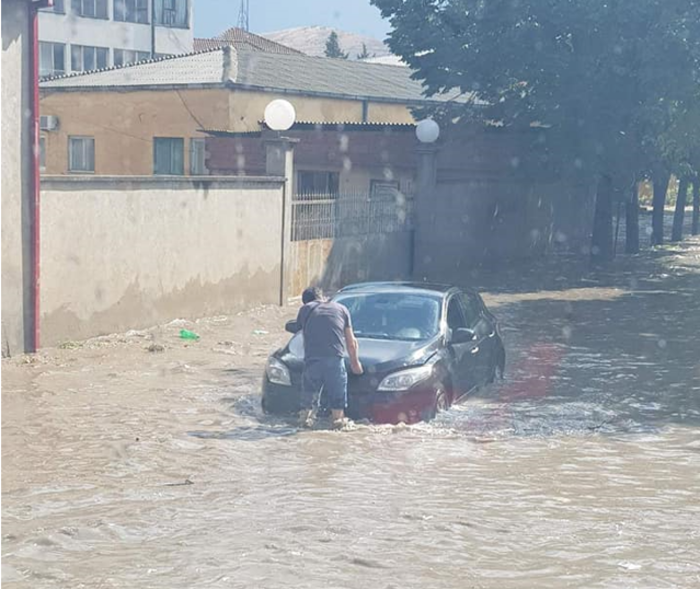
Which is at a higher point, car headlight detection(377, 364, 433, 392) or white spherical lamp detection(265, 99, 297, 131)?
white spherical lamp detection(265, 99, 297, 131)

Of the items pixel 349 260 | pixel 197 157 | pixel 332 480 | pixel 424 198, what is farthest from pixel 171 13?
pixel 332 480

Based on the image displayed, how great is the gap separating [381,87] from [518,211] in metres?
8.30

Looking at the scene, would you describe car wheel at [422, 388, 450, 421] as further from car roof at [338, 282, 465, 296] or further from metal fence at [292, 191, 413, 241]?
metal fence at [292, 191, 413, 241]

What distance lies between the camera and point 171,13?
70.7m

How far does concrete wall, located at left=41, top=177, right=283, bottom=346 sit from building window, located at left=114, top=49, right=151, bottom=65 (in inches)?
1966

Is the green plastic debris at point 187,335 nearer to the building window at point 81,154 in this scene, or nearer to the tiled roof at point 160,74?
the tiled roof at point 160,74

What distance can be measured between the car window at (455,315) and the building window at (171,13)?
60363 mm

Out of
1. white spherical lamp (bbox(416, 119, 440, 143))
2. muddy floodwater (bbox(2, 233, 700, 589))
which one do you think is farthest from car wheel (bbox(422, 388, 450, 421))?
white spherical lamp (bbox(416, 119, 440, 143))

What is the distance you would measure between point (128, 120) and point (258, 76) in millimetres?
3890

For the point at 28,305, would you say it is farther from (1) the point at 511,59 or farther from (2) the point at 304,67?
(2) the point at 304,67

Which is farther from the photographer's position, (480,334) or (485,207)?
(485,207)

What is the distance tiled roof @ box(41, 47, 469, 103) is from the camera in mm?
32469

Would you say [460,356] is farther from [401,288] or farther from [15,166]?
[15,166]

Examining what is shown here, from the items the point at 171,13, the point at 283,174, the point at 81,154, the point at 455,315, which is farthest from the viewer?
the point at 171,13
